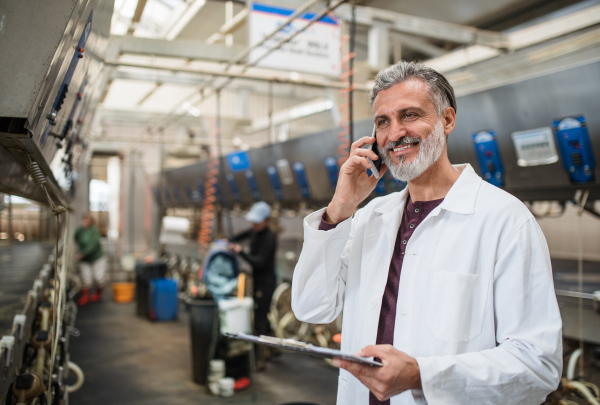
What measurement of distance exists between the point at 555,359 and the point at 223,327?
11.0 feet

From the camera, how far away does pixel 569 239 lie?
17.1ft

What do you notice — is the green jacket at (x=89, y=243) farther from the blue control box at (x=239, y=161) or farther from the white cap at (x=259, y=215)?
the white cap at (x=259, y=215)

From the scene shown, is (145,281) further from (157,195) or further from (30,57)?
(30,57)

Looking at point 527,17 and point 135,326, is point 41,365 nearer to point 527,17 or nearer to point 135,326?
point 135,326

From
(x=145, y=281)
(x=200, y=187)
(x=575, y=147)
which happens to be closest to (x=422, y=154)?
(x=575, y=147)

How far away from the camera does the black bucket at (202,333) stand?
166 inches

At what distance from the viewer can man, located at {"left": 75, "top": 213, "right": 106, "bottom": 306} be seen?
850cm

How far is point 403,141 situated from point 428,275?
0.39m

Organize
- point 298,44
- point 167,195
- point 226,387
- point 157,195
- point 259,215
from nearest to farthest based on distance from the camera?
point 298,44, point 226,387, point 259,215, point 167,195, point 157,195

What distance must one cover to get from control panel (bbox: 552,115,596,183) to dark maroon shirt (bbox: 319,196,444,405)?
2326 millimetres

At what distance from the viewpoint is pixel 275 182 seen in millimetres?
6500

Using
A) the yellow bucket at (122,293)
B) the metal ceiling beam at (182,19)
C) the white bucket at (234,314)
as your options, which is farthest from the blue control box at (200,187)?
the white bucket at (234,314)

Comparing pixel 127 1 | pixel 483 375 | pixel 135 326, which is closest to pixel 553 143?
pixel 483 375

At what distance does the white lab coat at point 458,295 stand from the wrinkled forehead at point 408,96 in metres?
0.24
